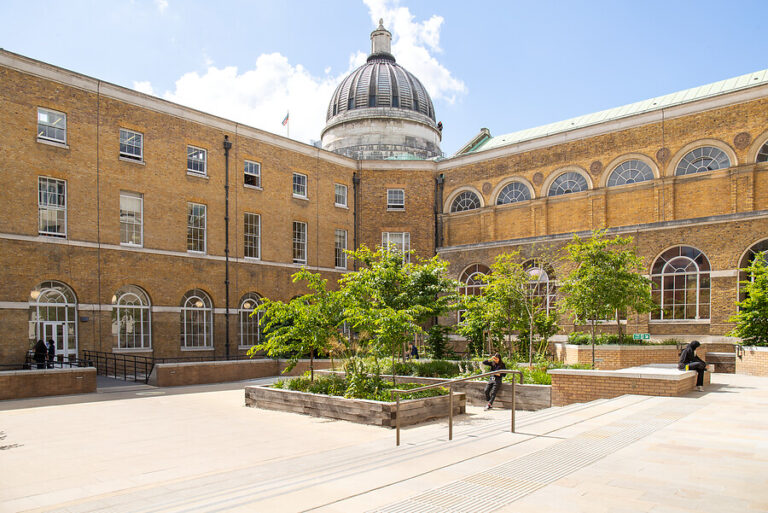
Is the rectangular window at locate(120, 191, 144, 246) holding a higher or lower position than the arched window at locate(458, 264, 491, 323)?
higher

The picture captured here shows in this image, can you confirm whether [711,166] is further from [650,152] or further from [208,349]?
[208,349]

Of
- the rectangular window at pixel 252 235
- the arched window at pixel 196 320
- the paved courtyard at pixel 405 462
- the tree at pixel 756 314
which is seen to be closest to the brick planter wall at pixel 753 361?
the tree at pixel 756 314

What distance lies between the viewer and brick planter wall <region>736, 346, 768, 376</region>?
17.1 meters

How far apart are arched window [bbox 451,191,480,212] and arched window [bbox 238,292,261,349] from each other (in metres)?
13.0

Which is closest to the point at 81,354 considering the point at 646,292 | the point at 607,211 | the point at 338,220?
the point at 338,220

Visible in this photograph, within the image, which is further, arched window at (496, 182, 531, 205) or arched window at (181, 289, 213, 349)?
arched window at (496, 182, 531, 205)

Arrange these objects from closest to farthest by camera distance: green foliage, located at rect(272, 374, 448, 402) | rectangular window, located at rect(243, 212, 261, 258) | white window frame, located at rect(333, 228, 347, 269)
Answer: green foliage, located at rect(272, 374, 448, 402)
rectangular window, located at rect(243, 212, 261, 258)
white window frame, located at rect(333, 228, 347, 269)

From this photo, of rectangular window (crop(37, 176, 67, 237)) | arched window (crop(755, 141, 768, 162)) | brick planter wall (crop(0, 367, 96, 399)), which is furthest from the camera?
arched window (crop(755, 141, 768, 162))

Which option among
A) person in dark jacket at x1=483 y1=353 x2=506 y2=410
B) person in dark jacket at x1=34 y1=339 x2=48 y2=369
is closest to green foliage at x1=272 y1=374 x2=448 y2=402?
person in dark jacket at x1=483 y1=353 x2=506 y2=410

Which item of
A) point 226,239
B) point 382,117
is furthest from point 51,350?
point 382,117

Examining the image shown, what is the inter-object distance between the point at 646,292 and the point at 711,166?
33.0 ft

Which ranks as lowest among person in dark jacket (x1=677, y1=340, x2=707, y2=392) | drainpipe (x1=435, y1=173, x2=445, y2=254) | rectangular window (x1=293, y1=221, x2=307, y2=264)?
person in dark jacket (x1=677, y1=340, x2=707, y2=392)

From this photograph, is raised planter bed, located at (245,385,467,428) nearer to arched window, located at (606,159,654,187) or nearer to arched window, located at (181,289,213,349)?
arched window, located at (181,289,213,349)

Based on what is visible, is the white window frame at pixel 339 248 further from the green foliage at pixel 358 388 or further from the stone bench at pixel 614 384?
the stone bench at pixel 614 384
